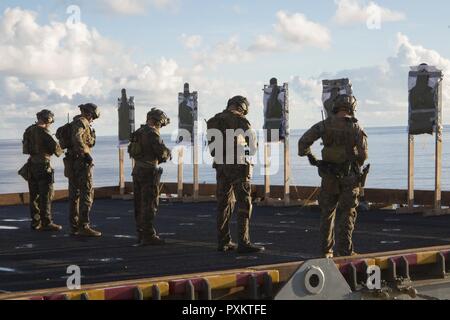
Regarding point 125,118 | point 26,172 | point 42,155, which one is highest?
point 125,118

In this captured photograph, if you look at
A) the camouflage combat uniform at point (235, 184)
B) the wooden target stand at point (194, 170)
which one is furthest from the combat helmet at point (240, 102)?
the wooden target stand at point (194, 170)

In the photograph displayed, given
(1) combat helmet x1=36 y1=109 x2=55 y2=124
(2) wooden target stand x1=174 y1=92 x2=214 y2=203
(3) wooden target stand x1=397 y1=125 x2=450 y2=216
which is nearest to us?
(1) combat helmet x1=36 y1=109 x2=55 y2=124

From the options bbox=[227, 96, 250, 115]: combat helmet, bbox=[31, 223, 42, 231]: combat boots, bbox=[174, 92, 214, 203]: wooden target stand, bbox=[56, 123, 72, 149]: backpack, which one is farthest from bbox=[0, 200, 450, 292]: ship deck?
bbox=[174, 92, 214, 203]: wooden target stand

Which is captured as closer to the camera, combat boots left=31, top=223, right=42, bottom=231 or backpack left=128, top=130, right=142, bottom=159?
backpack left=128, top=130, right=142, bottom=159

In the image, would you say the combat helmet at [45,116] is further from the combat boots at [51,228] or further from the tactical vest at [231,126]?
the tactical vest at [231,126]

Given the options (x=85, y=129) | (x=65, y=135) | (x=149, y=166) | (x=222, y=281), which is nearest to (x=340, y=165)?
(x=222, y=281)

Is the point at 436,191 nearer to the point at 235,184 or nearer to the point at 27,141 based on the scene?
the point at 235,184

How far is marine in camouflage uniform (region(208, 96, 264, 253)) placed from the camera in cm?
1062

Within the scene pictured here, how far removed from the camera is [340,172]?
9164mm

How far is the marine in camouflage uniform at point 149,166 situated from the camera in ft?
38.7

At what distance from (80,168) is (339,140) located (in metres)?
5.25

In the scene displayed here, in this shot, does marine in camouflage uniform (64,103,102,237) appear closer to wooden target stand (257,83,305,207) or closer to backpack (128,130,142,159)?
backpack (128,130,142,159)

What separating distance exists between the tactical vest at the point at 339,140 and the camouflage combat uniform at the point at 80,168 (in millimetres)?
4935

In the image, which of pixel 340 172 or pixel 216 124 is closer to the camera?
pixel 340 172
